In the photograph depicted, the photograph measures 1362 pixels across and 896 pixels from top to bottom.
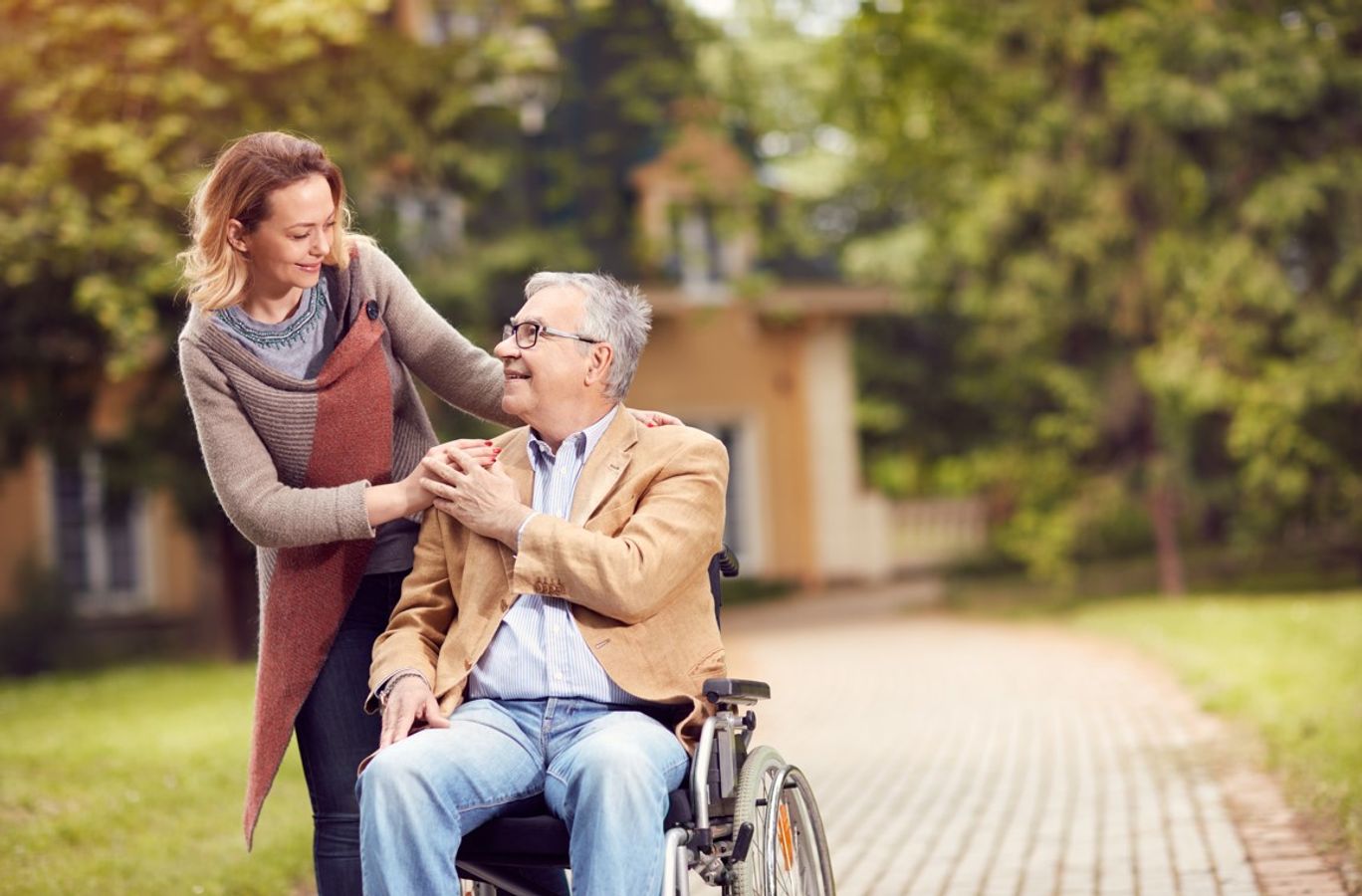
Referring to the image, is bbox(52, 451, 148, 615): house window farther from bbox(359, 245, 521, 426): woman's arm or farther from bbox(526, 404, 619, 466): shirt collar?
bbox(526, 404, 619, 466): shirt collar

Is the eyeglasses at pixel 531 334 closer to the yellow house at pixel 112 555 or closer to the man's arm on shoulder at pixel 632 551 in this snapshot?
the man's arm on shoulder at pixel 632 551

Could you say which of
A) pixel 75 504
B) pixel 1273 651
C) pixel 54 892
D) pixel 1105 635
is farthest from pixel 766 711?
pixel 75 504

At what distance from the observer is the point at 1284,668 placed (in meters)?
10.4

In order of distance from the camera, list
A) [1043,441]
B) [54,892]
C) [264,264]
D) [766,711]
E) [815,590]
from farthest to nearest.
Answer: [815,590]
[1043,441]
[766,711]
[54,892]
[264,264]

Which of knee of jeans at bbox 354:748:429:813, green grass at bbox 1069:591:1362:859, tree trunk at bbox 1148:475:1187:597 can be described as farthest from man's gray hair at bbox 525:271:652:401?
tree trunk at bbox 1148:475:1187:597

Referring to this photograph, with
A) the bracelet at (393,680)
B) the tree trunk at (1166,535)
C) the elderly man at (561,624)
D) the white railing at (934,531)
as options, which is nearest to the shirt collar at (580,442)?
the elderly man at (561,624)

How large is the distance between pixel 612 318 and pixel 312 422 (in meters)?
0.61

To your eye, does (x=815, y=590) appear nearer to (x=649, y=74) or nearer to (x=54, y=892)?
(x=649, y=74)

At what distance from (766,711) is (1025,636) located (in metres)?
5.12

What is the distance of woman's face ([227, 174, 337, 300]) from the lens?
3496 mm

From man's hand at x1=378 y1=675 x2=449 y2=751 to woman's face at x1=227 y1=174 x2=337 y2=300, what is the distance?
78cm

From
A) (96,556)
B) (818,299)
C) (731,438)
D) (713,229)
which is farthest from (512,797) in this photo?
(731,438)

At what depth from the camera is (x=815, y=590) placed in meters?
22.3

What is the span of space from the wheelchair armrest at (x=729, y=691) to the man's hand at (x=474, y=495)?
0.45 m
